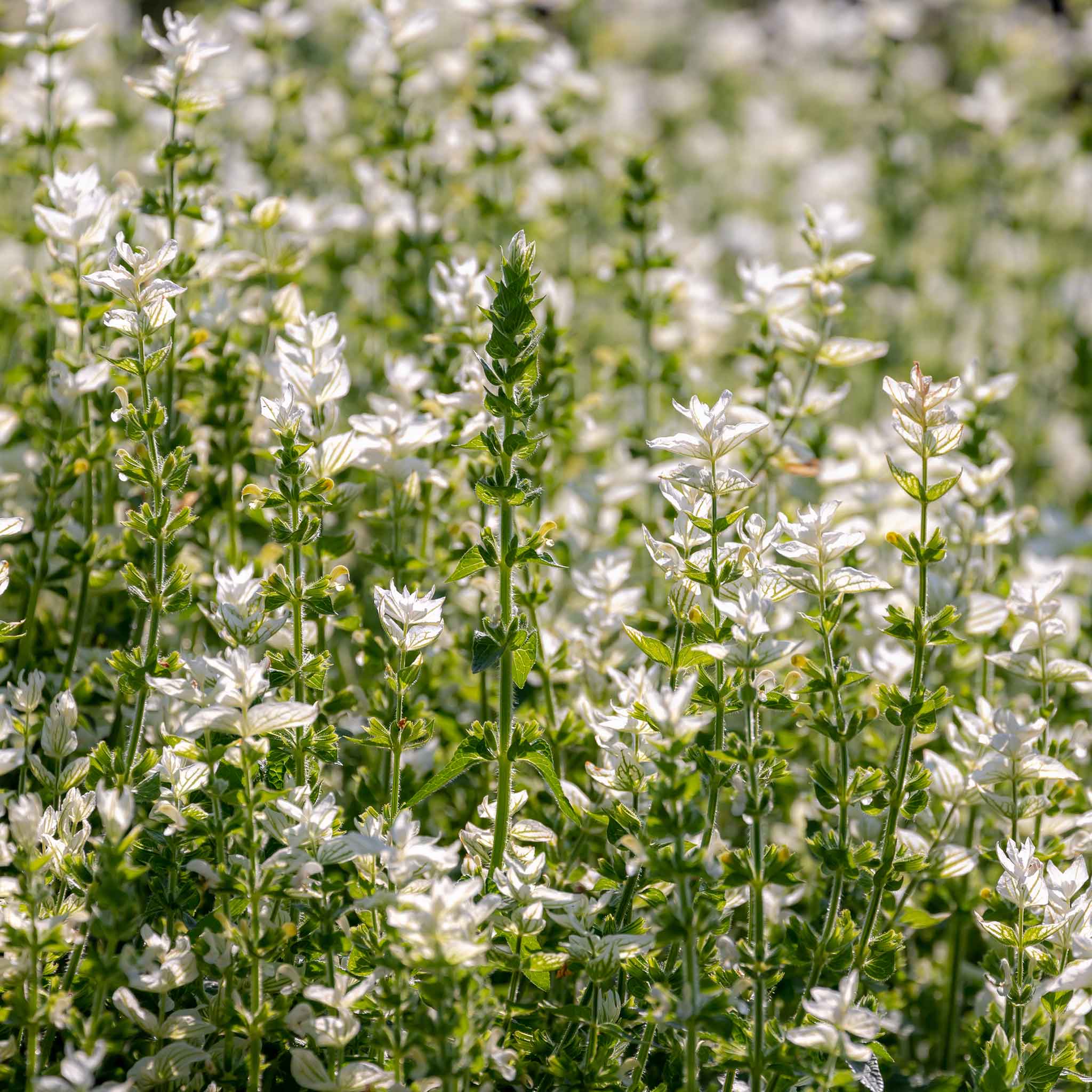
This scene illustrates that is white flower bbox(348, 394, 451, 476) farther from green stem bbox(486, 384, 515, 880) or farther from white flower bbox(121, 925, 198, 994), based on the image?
white flower bbox(121, 925, 198, 994)

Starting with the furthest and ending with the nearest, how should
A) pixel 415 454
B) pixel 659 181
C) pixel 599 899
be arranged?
pixel 659 181 < pixel 415 454 < pixel 599 899

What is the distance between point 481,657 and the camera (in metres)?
1.78

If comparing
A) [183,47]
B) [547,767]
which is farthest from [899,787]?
[183,47]

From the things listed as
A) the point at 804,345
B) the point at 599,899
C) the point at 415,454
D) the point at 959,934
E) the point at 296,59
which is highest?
the point at 296,59

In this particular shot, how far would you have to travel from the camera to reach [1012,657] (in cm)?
215

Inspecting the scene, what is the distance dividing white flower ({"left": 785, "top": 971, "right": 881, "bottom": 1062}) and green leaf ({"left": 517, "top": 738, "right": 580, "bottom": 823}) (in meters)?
0.50

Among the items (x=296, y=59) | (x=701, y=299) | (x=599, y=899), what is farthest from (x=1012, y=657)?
(x=296, y=59)

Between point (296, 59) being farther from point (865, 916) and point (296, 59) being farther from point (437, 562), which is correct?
point (865, 916)

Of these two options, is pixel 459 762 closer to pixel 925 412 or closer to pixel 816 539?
pixel 816 539

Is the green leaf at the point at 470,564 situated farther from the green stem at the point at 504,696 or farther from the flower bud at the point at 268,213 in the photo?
the flower bud at the point at 268,213

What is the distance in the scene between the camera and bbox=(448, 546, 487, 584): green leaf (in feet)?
5.90

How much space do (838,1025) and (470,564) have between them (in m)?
0.82

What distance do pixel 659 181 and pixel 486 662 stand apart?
5.36 ft

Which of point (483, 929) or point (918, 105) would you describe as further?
point (918, 105)
